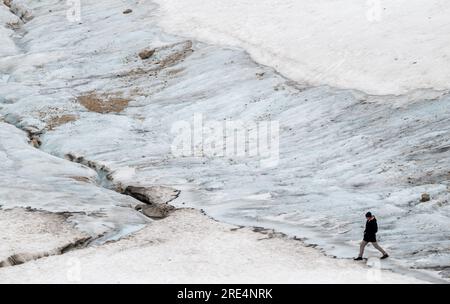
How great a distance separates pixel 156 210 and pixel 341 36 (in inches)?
909

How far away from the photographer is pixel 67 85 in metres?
58.6

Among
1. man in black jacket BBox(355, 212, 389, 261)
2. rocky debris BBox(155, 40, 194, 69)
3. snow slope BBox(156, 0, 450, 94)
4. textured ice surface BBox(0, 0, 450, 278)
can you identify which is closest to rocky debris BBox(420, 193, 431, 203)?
textured ice surface BBox(0, 0, 450, 278)

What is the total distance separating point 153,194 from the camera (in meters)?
37.7

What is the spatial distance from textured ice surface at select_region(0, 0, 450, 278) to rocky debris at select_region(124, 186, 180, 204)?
0.70 metres

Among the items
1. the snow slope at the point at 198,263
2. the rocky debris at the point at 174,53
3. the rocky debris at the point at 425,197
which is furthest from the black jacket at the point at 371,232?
the rocky debris at the point at 174,53

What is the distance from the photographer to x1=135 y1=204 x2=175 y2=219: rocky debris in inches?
1401

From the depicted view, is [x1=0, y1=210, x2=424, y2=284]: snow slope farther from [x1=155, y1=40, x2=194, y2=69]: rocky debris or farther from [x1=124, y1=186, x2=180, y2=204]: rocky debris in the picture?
[x1=155, y1=40, x2=194, y2=69]: rocky debris

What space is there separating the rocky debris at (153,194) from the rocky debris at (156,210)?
389mm

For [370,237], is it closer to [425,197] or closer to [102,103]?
[425,197]

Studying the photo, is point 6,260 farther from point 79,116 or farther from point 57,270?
point 79,116

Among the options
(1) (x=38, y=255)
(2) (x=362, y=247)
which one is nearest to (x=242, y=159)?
(2) (x=362, y=247)

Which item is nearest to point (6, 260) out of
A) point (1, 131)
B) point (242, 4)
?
point (1, 131)

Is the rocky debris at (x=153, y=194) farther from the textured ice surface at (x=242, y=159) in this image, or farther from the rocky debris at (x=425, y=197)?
the rocky debris at (x=425, y=197)

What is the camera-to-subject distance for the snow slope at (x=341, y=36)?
146 ft
